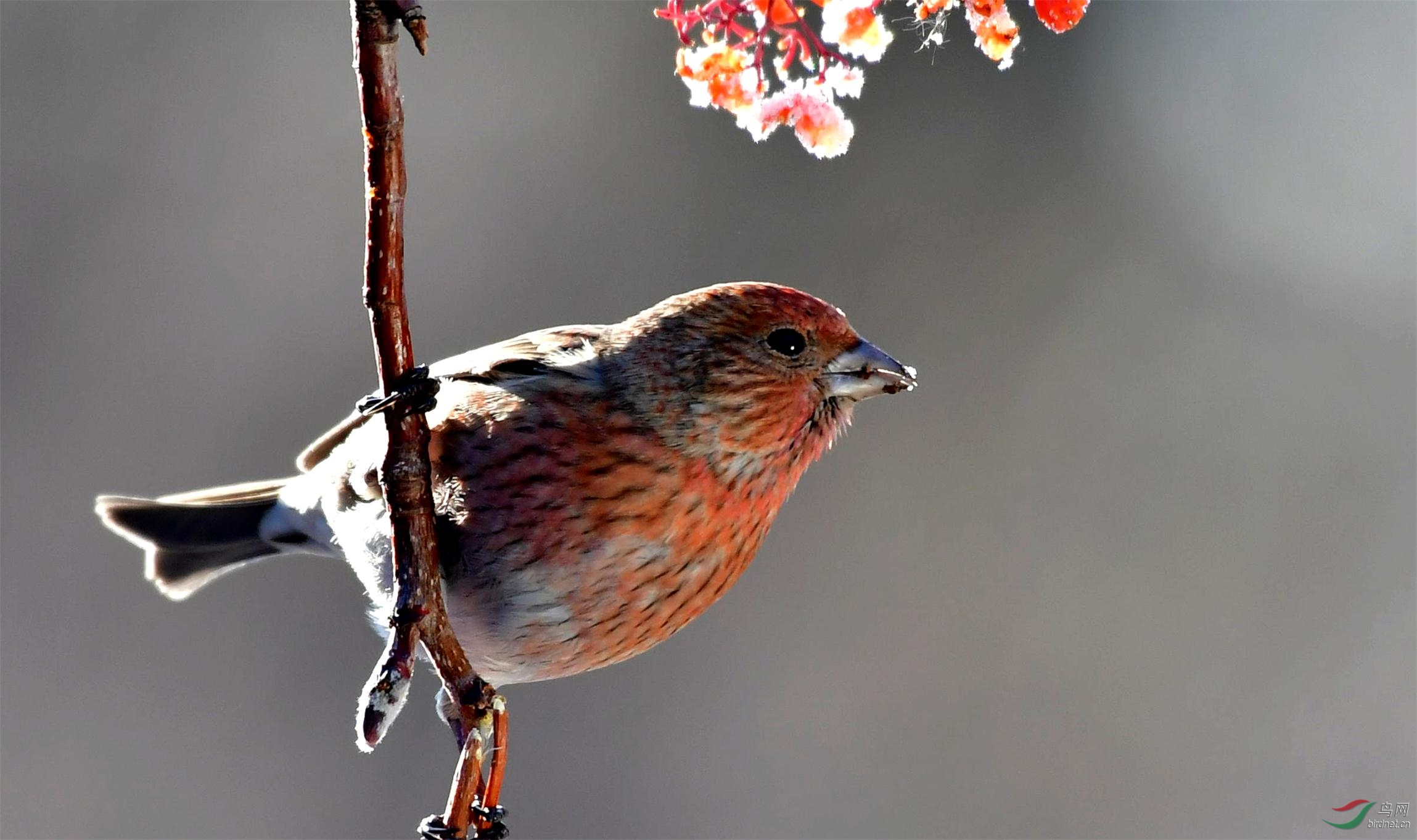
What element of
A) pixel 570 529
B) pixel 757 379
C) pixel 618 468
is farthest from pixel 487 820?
pixel 757 379

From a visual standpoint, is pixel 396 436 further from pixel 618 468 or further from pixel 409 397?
pixel 618 468

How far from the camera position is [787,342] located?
9.58 feet

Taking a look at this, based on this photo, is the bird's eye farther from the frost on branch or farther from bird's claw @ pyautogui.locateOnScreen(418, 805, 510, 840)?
bird's claw @ pyautogui.locateOnScreen(418, 805, 510, 840)

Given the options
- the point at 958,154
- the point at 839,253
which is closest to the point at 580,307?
the point at 839,253

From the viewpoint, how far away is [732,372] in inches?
114

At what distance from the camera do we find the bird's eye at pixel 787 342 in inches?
115

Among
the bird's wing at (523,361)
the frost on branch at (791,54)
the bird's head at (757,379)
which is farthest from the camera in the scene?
the bird's wing at (523,361)

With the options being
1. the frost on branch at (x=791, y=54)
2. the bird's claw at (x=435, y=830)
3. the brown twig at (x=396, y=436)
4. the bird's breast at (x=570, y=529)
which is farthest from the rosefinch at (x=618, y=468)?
the frost on branch at (x=791, y=54)

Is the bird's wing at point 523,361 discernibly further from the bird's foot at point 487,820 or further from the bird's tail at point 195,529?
the bird's foot at point 487,820

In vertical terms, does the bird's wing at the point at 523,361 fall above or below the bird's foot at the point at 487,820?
above

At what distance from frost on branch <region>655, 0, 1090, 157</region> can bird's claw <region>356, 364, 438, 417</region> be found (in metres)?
0.57

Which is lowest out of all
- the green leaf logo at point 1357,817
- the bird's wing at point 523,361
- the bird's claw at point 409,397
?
the green leaf logo at point 1357,817

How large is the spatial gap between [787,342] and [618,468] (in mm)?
452

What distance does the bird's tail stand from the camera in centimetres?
374
